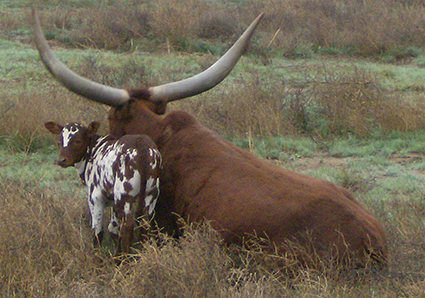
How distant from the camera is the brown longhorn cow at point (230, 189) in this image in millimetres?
3957

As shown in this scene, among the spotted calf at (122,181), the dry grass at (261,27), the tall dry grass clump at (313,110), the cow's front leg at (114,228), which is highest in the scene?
the spotted calf at (122,181)

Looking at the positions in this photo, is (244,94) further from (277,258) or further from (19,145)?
(277,258)

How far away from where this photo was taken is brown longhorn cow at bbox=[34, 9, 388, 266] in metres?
3.96

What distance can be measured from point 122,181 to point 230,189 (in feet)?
2.16

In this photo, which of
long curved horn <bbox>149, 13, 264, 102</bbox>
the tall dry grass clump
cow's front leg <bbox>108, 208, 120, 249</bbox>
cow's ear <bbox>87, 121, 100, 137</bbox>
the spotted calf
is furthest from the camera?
the tall dry grass clump

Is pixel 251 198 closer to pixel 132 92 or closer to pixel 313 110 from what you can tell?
pixel 132 92

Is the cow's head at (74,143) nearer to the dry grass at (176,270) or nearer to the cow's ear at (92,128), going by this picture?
the cow's ear at (92,128)

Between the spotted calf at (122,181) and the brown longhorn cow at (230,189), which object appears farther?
the spotted calf at (122,181)

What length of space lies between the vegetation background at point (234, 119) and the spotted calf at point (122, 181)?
7.6 inches

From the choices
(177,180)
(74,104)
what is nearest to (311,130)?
(74,104)

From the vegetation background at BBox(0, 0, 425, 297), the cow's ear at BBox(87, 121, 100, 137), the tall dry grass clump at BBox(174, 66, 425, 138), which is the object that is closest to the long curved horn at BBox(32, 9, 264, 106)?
the cow's ear at BBox(87, 121, 100, 137)

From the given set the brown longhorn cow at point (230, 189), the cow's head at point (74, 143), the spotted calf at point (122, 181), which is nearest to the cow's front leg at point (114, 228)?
the spotted calf at point (122, 181)

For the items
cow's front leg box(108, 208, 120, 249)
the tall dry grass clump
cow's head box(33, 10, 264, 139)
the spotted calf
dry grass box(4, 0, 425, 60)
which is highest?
cow's head box(33, 10, 264, 139)

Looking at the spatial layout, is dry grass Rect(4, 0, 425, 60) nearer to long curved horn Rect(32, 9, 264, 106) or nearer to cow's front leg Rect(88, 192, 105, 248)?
long curved horn Rect(32, 9, 264, 106)
